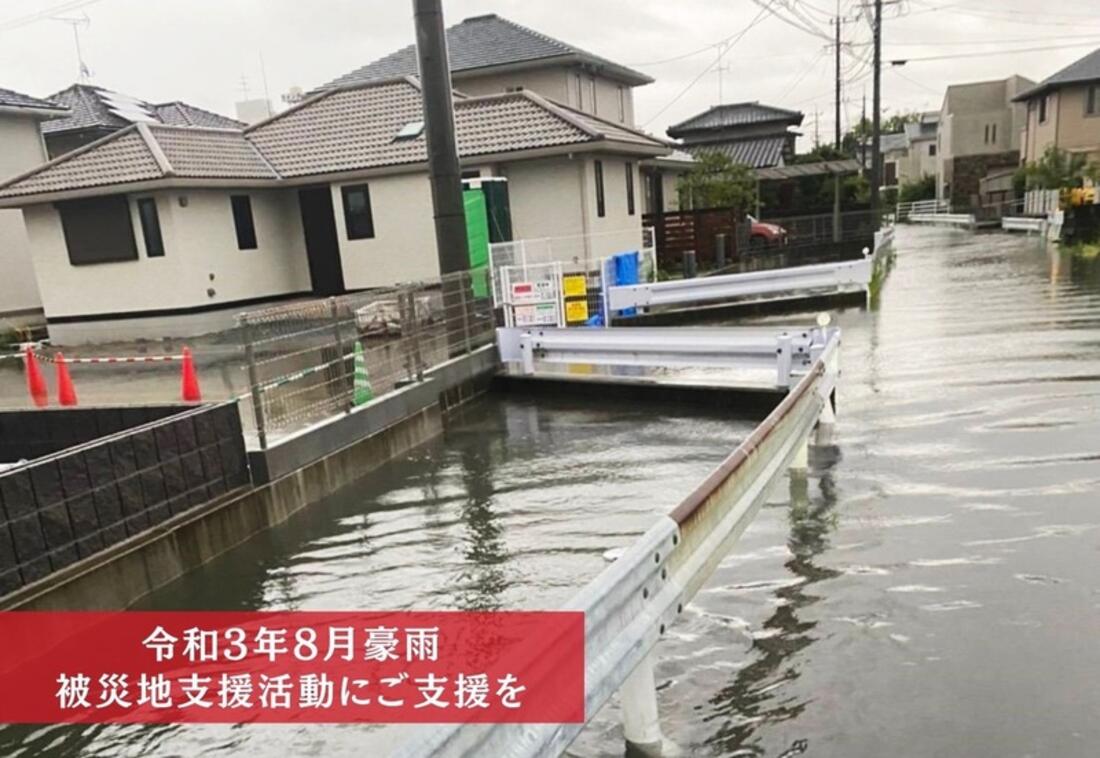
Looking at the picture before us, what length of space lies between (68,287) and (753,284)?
14830mm

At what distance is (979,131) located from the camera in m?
52.6

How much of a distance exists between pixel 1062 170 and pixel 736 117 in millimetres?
18418

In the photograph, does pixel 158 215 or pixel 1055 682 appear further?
pixel 158 215

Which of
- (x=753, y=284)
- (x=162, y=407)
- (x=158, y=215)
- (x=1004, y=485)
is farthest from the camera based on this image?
(x=158, y=215)

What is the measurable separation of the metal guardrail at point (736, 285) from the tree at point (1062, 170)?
2455 cm

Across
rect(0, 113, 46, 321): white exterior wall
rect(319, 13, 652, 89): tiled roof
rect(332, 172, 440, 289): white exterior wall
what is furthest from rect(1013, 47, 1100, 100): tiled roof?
rect(0, 113, 46, 321): white exterior wall

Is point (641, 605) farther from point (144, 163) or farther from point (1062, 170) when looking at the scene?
point (1062, 170)

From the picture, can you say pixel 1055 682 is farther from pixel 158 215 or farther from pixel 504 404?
pixel 158 215

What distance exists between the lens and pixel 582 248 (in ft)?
58.4

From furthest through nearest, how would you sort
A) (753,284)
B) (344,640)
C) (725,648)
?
(753,284) → (344,640) → (725,648)

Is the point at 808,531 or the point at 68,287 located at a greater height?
the point at 68,287

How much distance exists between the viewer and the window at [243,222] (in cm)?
1748

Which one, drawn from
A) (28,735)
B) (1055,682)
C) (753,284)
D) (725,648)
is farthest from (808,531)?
(753,284)

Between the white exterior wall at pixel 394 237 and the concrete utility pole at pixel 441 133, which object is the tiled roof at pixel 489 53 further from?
the concrete utility pole at pixel 441 133
